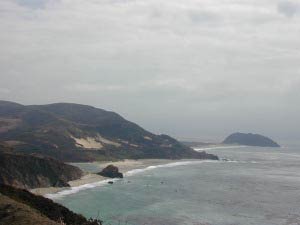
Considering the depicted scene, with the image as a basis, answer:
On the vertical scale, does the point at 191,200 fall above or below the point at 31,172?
below

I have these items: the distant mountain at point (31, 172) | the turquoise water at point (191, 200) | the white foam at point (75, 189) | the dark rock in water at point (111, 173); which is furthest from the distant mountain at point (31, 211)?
the dark rock in water at point (111, 173)

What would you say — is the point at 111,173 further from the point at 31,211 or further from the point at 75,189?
the point at 31,211

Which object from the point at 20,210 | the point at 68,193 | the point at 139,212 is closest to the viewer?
the point at 20,210

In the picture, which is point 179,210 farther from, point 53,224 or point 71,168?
point 71,168

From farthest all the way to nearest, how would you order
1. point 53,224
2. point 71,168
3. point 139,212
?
point 71,168 < point 139,212 < point 53,224

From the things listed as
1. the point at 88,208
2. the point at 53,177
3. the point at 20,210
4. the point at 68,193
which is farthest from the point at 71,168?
the point at 20,210

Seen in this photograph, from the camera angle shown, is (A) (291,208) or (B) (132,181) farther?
(B) (132,181)

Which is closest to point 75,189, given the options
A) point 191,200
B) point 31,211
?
point 191,200
